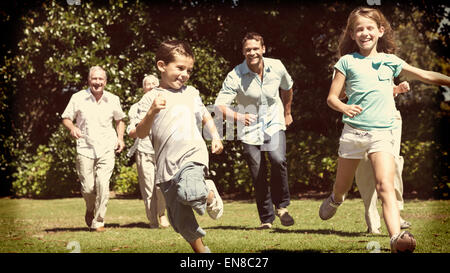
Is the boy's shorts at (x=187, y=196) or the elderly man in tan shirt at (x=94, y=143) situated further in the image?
the elderly man in tan shirt at (x=94, y=143)

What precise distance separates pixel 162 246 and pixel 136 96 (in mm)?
7610

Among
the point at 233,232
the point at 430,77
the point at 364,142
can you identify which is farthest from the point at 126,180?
the point at 430,77

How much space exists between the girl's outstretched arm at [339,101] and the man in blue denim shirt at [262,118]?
211cm

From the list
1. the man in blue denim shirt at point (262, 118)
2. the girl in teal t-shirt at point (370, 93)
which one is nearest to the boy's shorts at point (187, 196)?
the girl in teal t-shirt at point (370, 93)

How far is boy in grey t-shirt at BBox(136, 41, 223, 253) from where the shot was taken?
14.3 ft

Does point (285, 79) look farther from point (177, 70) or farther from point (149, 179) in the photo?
point (177, 70)

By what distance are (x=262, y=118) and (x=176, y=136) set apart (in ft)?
9.17

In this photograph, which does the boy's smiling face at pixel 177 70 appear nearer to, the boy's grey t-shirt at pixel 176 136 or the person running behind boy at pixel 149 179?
the boy's grey t-shirt at pixel 176 136

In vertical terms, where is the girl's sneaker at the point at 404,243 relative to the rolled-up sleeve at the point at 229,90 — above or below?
below

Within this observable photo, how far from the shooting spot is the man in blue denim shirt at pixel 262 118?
7105mm

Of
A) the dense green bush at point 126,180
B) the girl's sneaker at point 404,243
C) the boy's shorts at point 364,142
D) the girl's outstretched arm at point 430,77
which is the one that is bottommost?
the dense green bush at point 126,180

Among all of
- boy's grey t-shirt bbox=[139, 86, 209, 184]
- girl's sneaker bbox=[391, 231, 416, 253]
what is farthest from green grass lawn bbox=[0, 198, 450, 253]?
boy's grey t-shirt bbox=[139, 86, 209, 184]

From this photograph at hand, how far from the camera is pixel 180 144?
177 inches

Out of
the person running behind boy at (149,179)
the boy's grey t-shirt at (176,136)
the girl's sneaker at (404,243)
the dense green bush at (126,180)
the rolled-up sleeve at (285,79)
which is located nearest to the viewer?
the girl's sneaker at (404,243)
